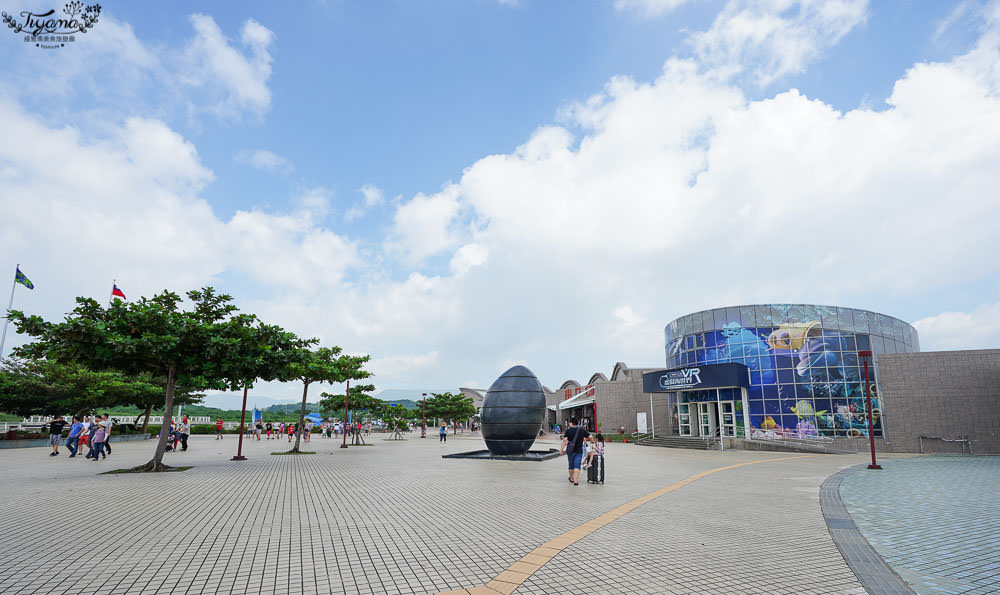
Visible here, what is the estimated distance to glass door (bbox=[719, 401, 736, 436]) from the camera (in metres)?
32.2

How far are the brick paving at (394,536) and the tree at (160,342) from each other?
3327 mm

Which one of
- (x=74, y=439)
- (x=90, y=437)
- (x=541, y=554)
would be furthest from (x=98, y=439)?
(x=541, y=554)

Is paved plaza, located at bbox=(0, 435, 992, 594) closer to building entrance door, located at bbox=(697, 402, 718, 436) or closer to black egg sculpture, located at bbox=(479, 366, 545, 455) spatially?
black egg sculpture, located at bbox=(479, 366, 545, 455)

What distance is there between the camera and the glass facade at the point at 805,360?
100 feet

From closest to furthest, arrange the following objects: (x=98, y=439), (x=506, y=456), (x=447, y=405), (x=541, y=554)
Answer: (x=541, y=554)
(x=98, y=439)
(x=506, y=456)
(x=447, y=405)

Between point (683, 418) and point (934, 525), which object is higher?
point (683, 418)

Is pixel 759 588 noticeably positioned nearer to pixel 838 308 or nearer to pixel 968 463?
pixel 968 463

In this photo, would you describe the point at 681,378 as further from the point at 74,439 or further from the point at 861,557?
the point at 74,439

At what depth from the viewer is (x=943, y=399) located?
26.8 m

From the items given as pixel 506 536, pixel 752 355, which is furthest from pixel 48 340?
pixel 752 355

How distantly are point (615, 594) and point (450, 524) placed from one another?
3623 mm

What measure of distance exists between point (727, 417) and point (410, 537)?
30.8m

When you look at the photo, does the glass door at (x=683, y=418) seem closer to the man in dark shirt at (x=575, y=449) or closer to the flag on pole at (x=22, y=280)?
the man in dark shirt at (x=575, y=449)

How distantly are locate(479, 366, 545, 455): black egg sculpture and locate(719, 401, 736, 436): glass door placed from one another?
1649 cm
